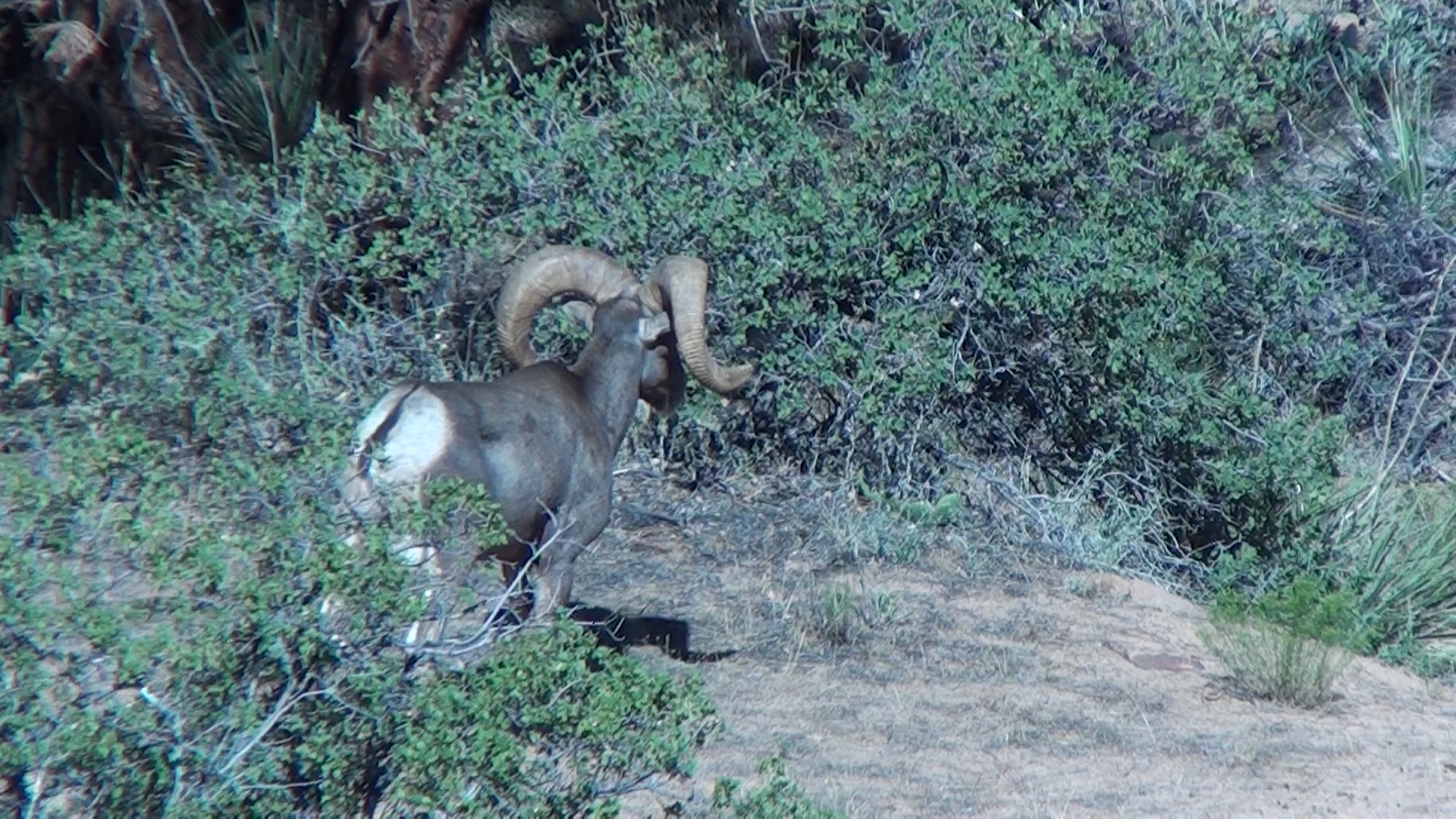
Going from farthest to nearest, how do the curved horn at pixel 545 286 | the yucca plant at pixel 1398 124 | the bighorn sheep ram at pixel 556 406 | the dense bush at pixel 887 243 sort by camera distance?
the yucca plant at pixel 1398 124 → the dense bush at pixel 887 243 → the curved horn at pixel 545 286 → the bighorn sheep ram at pixel 556 406

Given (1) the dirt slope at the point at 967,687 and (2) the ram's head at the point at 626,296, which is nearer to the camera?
(1) the dirt slope at the point at 967,687

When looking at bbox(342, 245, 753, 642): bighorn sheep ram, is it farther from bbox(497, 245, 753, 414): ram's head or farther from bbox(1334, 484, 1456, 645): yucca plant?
bbox(1334, 484, 1456, 645): yucca plant

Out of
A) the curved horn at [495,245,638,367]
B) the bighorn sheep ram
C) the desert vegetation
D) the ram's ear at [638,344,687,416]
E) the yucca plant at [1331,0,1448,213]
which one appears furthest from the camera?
the yucca plant at [1331,0,1448,213]

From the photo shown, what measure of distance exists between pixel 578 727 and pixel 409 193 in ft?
18.9

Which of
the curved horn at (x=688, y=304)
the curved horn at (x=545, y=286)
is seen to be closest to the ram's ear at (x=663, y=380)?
the curved horn at (x=688, y=304)

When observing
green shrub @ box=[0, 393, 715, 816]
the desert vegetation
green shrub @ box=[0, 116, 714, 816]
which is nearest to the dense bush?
the desert vegetation

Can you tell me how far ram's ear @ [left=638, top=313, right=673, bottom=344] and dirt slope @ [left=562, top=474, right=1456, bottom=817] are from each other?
4.81 ft

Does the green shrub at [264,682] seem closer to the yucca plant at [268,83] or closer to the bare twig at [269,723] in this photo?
the bare twig at [269,723]

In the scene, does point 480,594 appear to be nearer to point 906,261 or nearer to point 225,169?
point 906,261

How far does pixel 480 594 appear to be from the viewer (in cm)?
692

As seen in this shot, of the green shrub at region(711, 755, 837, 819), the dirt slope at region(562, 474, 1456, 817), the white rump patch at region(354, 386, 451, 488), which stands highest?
the white rump patch at region(354, 386, 451, 488)

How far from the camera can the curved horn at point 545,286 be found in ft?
25.4

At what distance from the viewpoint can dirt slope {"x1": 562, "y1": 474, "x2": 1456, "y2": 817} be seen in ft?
22.0

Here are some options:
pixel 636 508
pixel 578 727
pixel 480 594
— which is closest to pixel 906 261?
pixel 636 508
